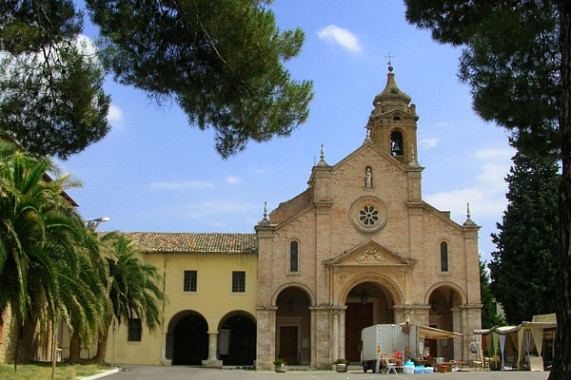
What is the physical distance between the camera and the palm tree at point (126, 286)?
31.3 metres

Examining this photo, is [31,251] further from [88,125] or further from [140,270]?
[140,270]

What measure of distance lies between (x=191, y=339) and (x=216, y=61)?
32647 millimetres

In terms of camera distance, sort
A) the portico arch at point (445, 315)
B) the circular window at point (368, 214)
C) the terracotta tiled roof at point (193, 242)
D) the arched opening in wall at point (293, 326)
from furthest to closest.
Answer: the terracotta tiled roof at point (193, 242)
the arched opening in wall at point (293, 326)
the circular window at point (368, 214)
the portico arch at point (445, 315)

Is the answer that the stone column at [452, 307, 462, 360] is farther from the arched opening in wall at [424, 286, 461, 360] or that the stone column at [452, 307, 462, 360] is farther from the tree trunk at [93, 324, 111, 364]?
the tree trunk at [93, 324, 111, 364]

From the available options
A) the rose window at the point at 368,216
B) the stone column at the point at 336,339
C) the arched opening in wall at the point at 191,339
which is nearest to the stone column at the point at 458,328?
the stone column at the point at 336,339

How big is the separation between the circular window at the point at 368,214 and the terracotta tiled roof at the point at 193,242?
6.20 meters

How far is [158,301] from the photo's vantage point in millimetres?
38375

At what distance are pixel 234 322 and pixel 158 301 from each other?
235 inches

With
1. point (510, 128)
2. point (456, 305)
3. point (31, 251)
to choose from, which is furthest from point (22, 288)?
point (456, 305)

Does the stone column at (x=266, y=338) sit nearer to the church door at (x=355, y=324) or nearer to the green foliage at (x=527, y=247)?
the church door at (x=355, y=324)

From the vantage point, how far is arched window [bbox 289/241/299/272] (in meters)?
37.9

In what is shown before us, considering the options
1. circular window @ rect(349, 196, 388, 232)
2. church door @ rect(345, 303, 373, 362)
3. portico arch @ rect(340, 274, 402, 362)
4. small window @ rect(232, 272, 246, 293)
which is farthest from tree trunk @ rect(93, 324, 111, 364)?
circular window @ rect(349, 196, 388, 232)

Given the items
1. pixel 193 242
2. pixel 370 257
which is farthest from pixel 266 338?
pixel 193 242

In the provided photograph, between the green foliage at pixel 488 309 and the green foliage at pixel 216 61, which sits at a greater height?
the green foliage at pixel 216 61
